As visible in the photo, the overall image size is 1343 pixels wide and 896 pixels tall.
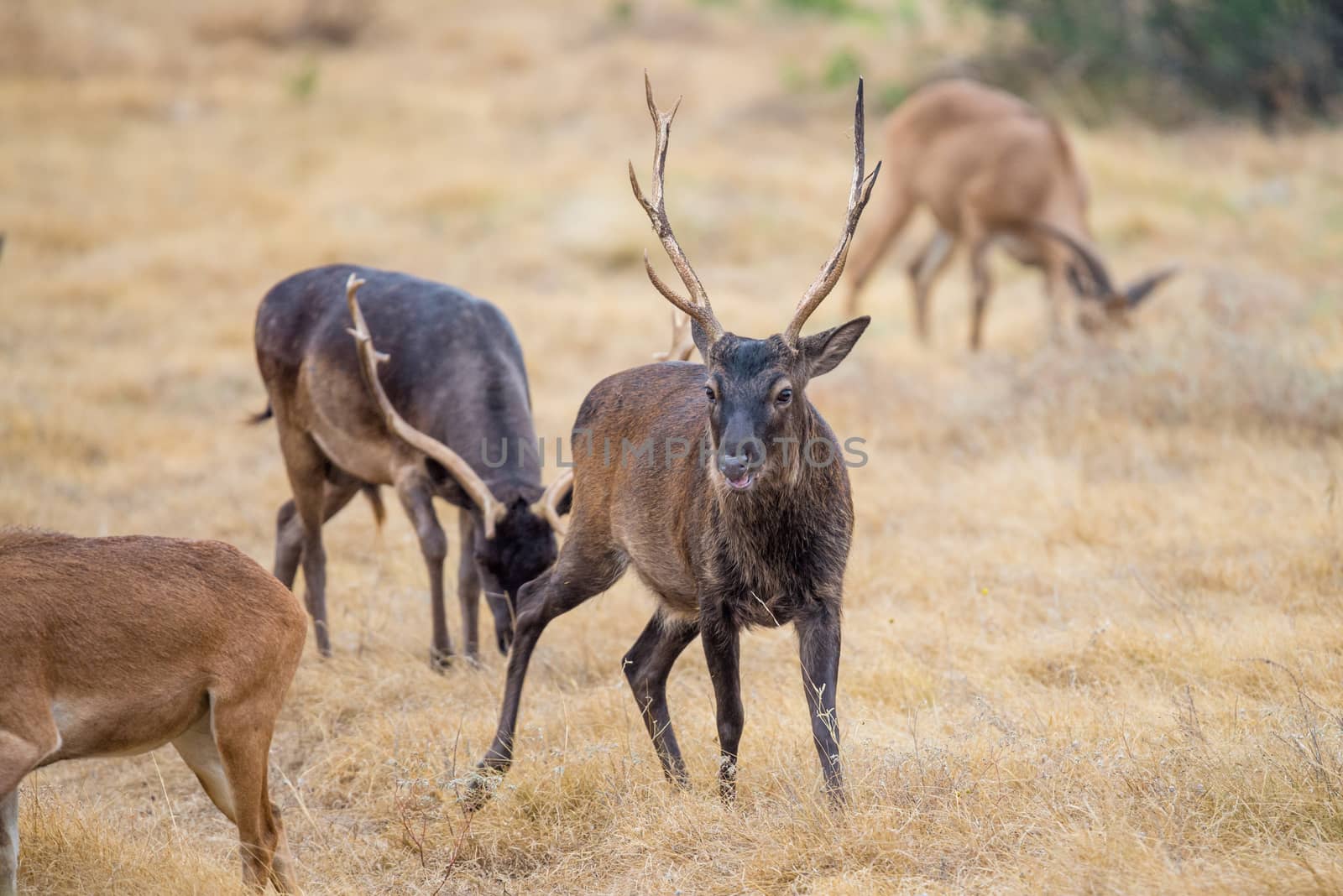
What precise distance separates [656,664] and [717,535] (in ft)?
2.80

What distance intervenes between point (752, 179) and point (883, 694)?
11.6m

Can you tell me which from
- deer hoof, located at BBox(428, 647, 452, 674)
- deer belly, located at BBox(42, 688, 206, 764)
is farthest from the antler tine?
deer hoof, located at BBox(428, 647, 452, 674)

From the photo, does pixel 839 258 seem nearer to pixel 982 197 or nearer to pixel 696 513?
pixel 696 513

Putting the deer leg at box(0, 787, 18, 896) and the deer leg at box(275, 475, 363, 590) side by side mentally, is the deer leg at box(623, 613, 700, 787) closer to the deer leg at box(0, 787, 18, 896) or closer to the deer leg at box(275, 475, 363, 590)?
the deer leg at box(0, 787, 18, 896)

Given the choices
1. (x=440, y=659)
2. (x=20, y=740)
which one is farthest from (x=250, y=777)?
(x=440, y=659)

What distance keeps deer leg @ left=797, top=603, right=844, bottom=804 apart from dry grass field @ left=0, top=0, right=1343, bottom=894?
134mm

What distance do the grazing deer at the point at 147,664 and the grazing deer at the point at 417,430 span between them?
1.84 m

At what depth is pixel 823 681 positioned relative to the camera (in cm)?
467

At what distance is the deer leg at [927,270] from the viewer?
12781mm

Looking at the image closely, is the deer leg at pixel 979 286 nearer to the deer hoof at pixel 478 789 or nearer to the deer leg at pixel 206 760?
the deer hoof at pixel 478 789

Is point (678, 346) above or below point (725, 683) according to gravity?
above

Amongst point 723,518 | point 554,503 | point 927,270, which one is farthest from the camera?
point 927,270

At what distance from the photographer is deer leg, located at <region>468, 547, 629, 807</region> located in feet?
17.9

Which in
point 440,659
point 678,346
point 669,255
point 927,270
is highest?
point 669,255
